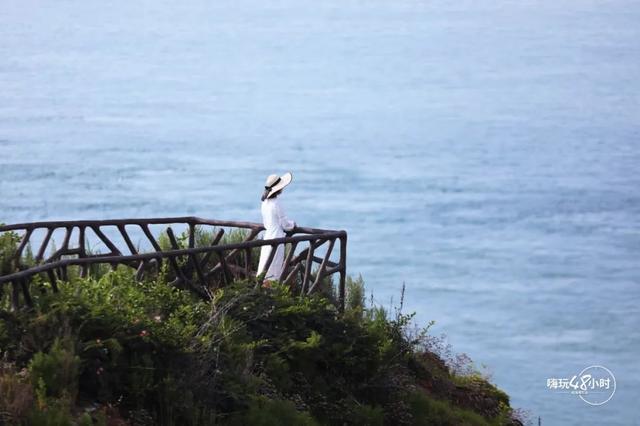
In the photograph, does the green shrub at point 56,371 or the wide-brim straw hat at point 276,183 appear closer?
the green shrub at point 56,371

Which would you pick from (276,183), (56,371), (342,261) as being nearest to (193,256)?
(276,183)

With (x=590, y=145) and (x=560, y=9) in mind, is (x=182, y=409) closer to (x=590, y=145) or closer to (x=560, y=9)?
(x=590, y=145)

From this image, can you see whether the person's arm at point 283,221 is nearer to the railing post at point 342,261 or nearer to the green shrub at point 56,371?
the railing post at point 342,261

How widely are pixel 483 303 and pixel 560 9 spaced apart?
36.7m

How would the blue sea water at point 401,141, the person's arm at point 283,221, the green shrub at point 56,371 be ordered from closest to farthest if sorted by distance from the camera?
1. the green shrub at point 56,371
2. the person's arm at point 283,221
3. the blue sea water at point 401,141

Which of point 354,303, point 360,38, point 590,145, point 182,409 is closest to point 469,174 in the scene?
point 590,145

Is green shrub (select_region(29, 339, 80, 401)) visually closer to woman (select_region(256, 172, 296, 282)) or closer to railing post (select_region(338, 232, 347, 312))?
woman (select_region(256, 172, 296, 282))

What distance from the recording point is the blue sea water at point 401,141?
4577 inches

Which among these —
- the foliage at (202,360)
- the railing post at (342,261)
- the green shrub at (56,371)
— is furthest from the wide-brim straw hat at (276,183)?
the green shrub at (56,371)

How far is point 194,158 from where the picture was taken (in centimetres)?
13350

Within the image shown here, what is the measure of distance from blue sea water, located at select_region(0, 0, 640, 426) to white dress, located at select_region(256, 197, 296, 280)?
3313 inches

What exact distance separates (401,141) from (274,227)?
370ft

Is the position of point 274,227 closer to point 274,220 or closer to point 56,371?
point 274,220

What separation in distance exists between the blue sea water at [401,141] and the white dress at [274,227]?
8414 centimetres
